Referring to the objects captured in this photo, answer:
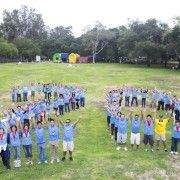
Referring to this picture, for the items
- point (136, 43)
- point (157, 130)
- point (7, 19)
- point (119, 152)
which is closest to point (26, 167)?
point (119, 152)

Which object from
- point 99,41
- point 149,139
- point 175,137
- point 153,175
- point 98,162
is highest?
point 99,41

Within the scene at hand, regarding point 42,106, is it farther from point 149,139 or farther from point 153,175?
point 153,175

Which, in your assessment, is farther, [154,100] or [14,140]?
[154,100]

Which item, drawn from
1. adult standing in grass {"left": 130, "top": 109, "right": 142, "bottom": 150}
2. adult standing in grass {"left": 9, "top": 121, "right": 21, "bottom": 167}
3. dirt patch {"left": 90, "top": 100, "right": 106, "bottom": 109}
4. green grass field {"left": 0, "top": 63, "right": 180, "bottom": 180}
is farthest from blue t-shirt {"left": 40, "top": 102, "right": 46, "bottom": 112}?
dirt patch {"left": 90, "top": 100, "right": 106, "bottom": 109}

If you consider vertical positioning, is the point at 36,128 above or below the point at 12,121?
above

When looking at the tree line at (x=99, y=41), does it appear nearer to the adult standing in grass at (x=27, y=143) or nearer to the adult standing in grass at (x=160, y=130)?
the adult standing in grass at (x=160, y=130)

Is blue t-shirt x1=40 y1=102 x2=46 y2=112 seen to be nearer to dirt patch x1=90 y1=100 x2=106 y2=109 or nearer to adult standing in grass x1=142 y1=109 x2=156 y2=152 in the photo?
adult standing in grass x1=142 y1=109 x2=156 y2=152

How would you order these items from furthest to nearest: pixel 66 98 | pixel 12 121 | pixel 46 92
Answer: pixel 46 92, pixel 66 98, pixel 12 121

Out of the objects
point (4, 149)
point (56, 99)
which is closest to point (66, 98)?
point (56, 99)

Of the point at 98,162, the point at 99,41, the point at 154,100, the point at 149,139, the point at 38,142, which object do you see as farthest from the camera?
the point at 99,41

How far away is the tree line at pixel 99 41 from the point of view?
5759 centimetres

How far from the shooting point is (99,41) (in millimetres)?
73688

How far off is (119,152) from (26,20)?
3231 inches

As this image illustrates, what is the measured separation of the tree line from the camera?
2267 inches
